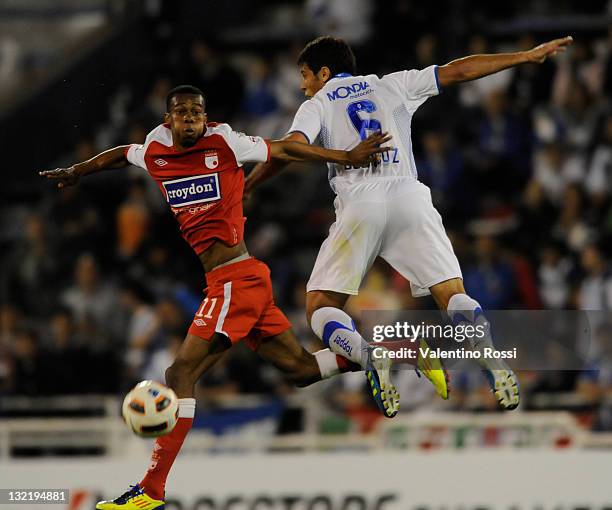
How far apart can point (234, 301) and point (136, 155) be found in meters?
1.00

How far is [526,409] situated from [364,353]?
168 inches

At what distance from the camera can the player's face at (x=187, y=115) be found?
27.2 ft

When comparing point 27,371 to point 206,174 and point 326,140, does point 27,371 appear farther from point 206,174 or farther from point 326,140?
point 326,140

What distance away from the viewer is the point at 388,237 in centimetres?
857

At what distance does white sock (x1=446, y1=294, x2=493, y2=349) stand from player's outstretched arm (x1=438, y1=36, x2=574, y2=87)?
123cm

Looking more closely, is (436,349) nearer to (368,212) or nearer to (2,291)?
(368,212)

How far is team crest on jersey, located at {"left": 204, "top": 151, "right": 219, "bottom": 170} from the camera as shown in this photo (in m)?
8.45

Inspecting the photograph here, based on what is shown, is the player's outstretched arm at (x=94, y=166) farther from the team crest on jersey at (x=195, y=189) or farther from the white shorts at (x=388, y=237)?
the white shorts at (x=388, y=237)

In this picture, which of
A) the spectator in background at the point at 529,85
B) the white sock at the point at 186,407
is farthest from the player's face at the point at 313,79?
the spectator in background at the point at 529,85

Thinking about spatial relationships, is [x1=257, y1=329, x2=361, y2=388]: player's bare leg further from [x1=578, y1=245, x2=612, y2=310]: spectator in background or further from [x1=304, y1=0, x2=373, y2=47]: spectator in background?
[x1=304, y1=0, x2=373, y2=47]: spectator in background

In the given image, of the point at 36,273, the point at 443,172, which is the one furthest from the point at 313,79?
the point at 36,273

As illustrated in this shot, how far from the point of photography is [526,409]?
12500 millimetres

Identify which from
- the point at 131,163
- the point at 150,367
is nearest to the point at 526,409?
the point at 150,367

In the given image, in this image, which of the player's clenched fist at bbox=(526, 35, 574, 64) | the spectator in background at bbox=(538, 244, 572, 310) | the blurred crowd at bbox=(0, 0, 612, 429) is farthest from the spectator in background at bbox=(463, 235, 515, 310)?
the player's clenched fist at bbox=(526, 35, 574, 64)
